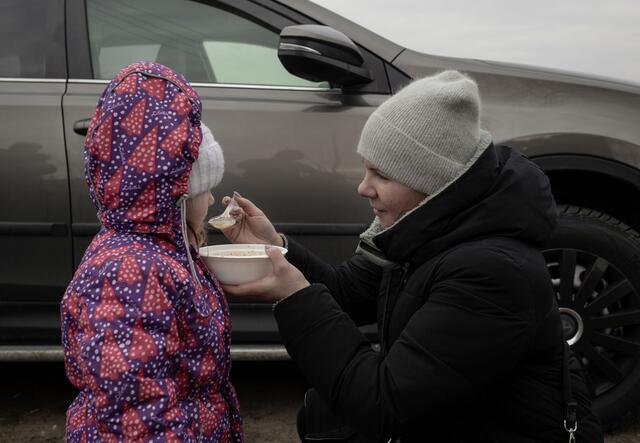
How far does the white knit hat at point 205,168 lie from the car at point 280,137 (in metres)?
1.11

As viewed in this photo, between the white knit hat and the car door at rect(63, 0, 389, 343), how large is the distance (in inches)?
45.2

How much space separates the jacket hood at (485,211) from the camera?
4.99 ft

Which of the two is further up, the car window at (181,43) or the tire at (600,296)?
the car window at (181,43)

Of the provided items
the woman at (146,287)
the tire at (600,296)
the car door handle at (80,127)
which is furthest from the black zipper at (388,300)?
the car door handle at (80,127)

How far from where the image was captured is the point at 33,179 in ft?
8.84

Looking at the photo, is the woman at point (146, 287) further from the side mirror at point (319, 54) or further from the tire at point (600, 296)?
the tire at point (600, 296)

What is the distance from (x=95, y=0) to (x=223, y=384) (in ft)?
6.21

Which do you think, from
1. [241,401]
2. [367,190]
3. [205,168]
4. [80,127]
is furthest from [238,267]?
[241,401]

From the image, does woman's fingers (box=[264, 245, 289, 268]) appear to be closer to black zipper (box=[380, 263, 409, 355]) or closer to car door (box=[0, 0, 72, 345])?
black zipper (box=[380, 263, 409, 355])

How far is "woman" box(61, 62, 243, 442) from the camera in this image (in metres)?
1.28

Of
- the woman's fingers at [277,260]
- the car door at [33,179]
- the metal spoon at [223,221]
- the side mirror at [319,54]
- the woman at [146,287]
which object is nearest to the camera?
the woman at [146,287]

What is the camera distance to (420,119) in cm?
152

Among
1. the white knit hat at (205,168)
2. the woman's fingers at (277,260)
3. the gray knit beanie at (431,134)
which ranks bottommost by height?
the woman's fingers at (277,260)

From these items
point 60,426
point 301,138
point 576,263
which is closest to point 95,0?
point 301,138
